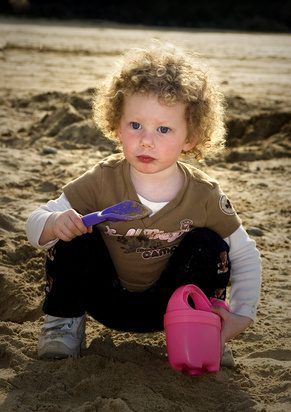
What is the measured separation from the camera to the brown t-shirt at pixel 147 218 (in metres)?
2.38

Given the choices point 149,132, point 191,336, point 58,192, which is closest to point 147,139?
point 149,132

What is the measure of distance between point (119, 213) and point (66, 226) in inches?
6.8

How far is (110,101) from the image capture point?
2471 mm

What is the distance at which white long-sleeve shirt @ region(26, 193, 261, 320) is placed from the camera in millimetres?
2365

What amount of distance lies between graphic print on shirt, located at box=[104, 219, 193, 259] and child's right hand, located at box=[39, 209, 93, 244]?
19 centimetres

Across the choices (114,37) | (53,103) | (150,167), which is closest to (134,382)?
(150,167)

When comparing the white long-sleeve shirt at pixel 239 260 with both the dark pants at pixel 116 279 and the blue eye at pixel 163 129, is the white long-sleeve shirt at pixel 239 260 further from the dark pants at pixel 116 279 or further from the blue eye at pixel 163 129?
the blue eye at pixel 163 129

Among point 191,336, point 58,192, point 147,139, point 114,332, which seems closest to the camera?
point 191,336

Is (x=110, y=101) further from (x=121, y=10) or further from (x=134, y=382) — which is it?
(x=121, y=10)

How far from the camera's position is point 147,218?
7.77 feet

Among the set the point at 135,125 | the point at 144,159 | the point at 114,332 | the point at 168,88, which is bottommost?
the point at 114,332

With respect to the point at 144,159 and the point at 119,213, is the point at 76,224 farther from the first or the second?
the point at 144,159

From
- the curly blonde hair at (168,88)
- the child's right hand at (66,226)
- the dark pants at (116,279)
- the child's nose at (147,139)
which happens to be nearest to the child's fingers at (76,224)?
the child's right hand at (66,226)

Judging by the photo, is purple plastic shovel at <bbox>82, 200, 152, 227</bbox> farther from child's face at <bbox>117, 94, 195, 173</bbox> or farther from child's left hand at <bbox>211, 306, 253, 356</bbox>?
child's left hand at <bbox>211, 306, 253, 356</bbox>
